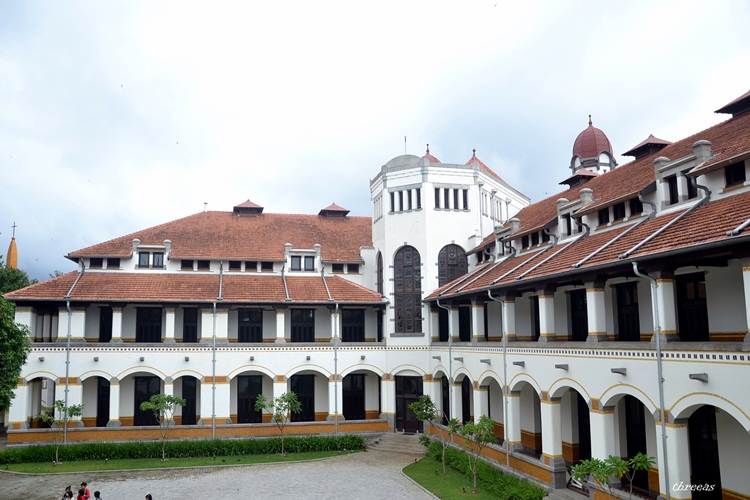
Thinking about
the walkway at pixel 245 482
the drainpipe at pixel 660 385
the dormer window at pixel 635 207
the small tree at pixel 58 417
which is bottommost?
the walkway at pixel 245 482

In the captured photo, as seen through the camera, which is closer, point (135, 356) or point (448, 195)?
point (135, 356)

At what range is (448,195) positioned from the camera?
33.2m

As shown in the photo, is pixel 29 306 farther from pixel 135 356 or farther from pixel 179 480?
pixel 179 480

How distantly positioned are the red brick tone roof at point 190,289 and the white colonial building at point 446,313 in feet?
0.44

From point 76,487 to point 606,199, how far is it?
73.2 ft

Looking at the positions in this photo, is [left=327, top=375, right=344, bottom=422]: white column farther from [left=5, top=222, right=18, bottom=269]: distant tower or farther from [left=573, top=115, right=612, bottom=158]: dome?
[left=5, top=222, right=18, bottom=269]: distant tower

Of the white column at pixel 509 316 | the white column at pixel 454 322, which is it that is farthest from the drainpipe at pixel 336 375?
the white column at pixel 509 316

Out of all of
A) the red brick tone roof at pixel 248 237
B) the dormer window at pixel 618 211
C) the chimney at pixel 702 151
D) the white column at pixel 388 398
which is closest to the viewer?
the chimney at pixel 702 151

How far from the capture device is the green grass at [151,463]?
25516mm

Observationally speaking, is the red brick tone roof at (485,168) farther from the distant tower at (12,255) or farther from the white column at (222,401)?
the distant tower at (12,255)

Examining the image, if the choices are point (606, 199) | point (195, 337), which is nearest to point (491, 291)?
point (606, 199)

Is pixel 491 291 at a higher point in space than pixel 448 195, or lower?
lower

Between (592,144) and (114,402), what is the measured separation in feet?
101

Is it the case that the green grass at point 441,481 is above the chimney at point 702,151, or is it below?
below
